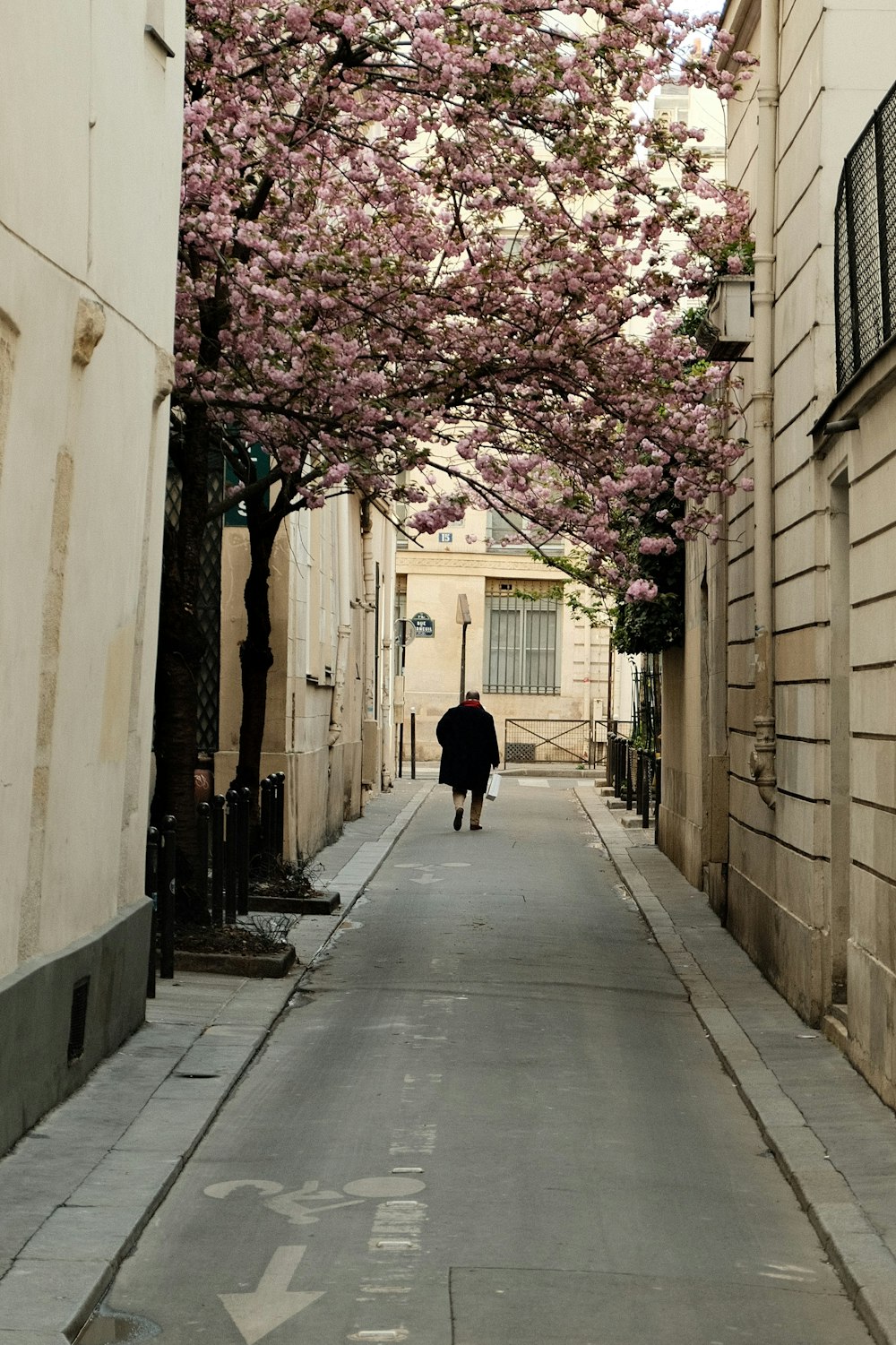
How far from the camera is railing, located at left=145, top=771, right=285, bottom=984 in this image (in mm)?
10688

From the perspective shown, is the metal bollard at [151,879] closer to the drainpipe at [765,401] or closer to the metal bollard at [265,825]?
the drainpipe at [765,401]

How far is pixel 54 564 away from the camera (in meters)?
7.28

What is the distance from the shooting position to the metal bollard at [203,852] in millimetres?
11828

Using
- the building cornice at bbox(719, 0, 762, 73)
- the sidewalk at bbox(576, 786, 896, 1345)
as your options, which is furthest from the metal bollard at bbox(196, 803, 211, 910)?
the building cornice at bbox(719, 0, 762, 73)

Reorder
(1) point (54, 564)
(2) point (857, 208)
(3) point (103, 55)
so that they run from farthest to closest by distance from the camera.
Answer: (2) point (857, 208), (3) point (103, 55), (1) point (54, 564)

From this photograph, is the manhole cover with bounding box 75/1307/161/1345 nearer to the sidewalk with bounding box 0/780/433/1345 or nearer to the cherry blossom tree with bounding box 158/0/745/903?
the sidewalk with bounding box 0/780/433/1345

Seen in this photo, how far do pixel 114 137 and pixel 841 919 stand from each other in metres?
5.52

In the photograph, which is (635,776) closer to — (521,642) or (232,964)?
(232,964)

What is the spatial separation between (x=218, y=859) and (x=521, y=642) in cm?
3450

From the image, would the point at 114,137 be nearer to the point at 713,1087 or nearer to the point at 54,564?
the point at 54,564

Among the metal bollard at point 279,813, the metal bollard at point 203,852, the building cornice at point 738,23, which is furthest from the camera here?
the metal bollard at point 279,813

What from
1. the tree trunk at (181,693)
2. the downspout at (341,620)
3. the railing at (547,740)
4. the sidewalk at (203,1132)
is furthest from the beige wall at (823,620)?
the railing at (547,740)

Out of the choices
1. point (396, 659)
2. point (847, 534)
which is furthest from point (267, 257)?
point (396, 659)

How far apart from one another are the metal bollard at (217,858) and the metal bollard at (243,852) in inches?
8.2
